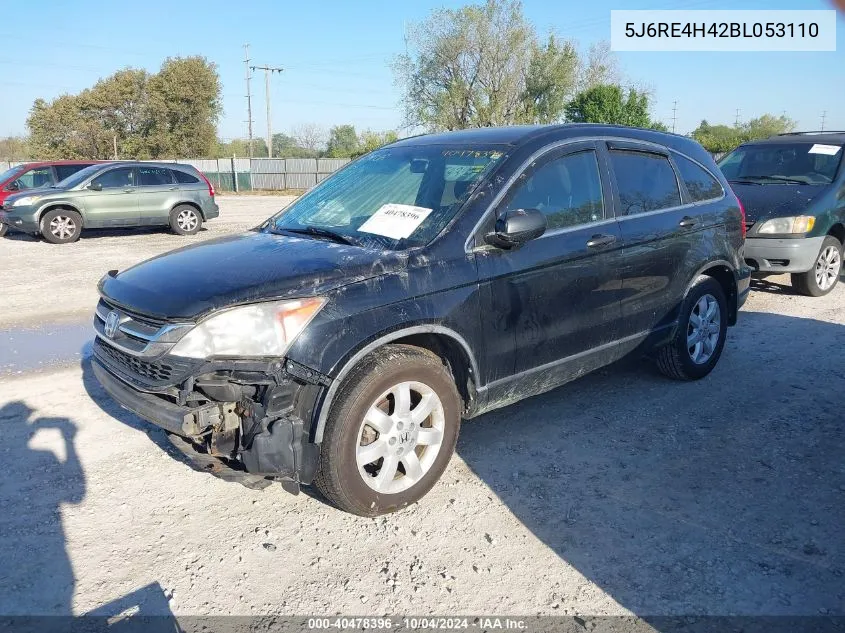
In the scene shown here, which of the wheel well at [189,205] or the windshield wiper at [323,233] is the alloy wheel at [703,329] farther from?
the wheel well at [189,205]

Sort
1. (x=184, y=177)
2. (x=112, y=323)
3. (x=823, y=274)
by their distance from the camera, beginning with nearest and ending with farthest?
(x=112, y=323), (x=823, y=274), (x=184, y=177)

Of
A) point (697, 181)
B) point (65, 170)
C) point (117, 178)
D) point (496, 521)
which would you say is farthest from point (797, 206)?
point (65, 170)

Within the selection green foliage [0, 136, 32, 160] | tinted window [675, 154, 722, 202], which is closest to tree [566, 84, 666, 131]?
tinted window [675, 154, 722, 202]

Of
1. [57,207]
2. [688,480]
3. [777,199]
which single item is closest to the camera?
[688,480]

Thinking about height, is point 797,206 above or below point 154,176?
below

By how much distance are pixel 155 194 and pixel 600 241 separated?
1281 cm

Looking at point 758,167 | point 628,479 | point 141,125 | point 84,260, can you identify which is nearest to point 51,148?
point 141,125

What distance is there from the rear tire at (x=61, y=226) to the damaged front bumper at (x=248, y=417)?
12.4 m

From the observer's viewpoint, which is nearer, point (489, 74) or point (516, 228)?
point (516, 228)

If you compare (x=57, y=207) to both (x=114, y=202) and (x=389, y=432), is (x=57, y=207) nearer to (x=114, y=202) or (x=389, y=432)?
(x=114, y=202)

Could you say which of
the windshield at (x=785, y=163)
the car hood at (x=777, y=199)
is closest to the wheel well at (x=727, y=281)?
the car hood at (x=777, y=199)

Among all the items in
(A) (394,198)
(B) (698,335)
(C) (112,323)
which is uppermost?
(A) (394,198)

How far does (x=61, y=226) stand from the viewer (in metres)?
13.9

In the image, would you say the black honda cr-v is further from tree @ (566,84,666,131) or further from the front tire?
tree @ (566,84,666,131)
